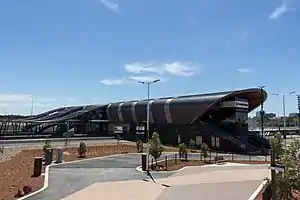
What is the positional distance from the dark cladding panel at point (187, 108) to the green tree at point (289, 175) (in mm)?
56027

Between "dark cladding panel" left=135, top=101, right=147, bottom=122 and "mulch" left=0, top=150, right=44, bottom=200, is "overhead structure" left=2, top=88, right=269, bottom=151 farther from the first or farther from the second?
"mulch" left=0, top=150, right=44, bottom=200

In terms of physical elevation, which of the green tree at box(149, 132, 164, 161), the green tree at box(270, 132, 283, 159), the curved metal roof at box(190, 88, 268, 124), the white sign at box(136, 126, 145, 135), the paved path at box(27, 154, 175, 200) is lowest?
the paved path at box(27, 154, 175, 200)

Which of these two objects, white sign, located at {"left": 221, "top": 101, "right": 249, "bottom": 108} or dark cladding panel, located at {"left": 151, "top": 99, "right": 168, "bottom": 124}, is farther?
dark cladding panel, located at {"left": 151, "top": 99, "right": 168, "bottom": 124}

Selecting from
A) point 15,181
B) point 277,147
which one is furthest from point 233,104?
point 15,181

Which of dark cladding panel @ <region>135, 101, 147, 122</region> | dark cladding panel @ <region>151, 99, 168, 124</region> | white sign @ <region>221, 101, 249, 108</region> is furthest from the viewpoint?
dark cladding panel @ <region>135, 101, 147, 122</region>

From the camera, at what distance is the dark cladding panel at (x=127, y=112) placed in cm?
8925

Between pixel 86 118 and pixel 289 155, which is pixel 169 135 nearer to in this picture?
pixel 86 118

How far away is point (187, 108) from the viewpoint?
69.9 metres

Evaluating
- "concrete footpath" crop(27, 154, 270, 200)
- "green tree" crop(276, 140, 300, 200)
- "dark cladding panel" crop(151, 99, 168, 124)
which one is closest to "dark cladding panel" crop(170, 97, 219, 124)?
"dark cladding panel" crop(151, 99, 168, 124)

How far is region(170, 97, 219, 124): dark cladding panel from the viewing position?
67.2m

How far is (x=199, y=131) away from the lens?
218 feet

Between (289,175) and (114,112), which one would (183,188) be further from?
(114,112)

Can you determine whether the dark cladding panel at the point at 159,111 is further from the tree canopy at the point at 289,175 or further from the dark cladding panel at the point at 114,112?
the tree canopy at the point at 289,175

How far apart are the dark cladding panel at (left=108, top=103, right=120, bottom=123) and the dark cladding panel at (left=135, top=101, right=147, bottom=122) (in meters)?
10.3
